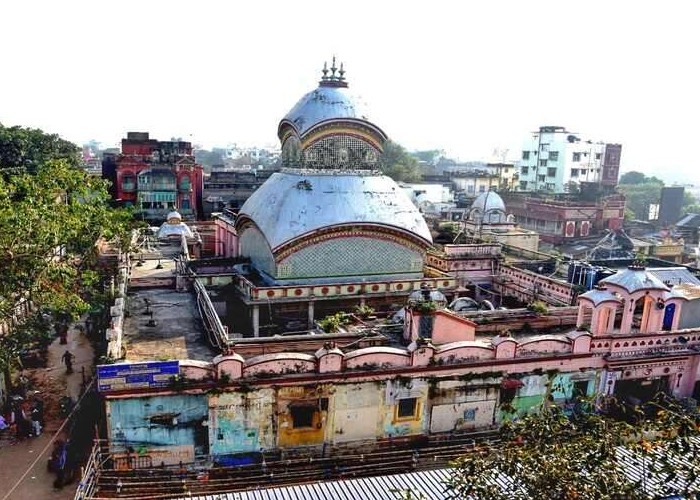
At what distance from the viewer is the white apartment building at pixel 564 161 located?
74.3 m

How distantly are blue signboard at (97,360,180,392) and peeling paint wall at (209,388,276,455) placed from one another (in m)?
1.27

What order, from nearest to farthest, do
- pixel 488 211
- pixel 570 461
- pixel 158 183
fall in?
pixel 570 461 < pixel 488 211 < pixel 158 183

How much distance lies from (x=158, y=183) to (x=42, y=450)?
3641 centimetres

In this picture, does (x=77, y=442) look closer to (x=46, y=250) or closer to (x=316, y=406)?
(x=46, y=250)

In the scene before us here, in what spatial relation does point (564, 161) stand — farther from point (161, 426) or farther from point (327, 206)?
point (161, 426)

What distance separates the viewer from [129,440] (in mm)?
14852

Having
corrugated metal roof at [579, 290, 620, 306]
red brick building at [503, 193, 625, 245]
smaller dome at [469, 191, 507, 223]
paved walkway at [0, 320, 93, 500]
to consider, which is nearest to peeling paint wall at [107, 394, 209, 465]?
paved walkway at [0, 320, 93, 500]

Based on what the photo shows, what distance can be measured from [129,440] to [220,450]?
7.24 ft

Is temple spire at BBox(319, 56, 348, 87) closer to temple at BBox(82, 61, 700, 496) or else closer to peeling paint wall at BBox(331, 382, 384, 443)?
temple at BBox(82, 61, 700, 496)

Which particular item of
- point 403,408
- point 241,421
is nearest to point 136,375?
point 241,421

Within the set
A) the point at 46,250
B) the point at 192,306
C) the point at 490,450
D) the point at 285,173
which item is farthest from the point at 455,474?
the point at 285,173

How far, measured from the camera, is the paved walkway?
16.1 meters

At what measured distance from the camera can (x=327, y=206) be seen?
23.3 meters

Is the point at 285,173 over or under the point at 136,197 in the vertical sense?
over
